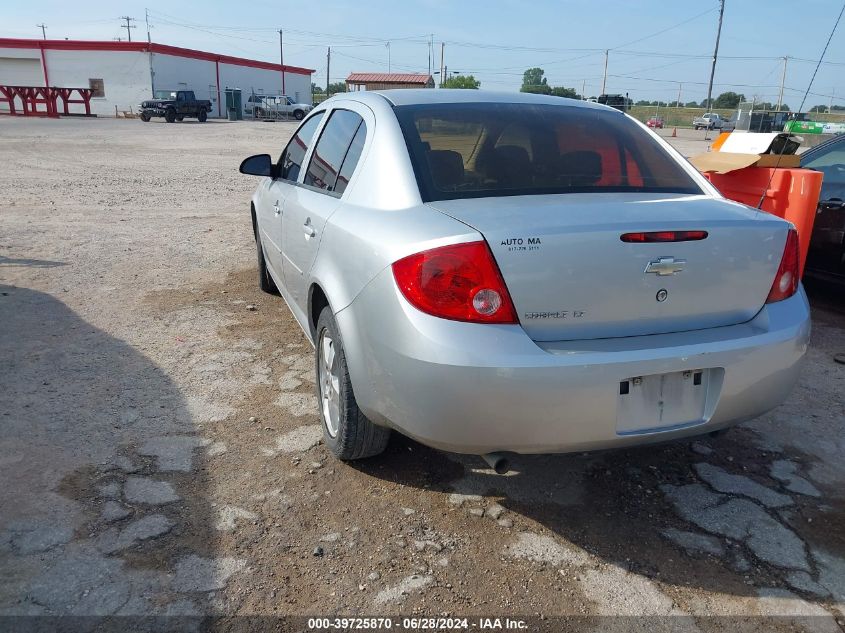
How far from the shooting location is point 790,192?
5137mm

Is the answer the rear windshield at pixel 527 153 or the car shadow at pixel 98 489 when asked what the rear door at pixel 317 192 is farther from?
the car shadow at pixel 98 489

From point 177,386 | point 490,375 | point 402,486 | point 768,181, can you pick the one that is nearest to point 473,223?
point 490,375

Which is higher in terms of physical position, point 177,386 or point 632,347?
point 632,347

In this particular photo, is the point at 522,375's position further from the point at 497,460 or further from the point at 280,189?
the point at 280,189

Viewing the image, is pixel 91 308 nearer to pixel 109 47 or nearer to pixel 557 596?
pixel 557 596

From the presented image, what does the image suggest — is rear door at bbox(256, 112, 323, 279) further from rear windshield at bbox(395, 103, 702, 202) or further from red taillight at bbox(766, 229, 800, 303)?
red taillight at bbox(766, 229, 800, 303)

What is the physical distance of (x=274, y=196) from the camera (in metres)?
4.47

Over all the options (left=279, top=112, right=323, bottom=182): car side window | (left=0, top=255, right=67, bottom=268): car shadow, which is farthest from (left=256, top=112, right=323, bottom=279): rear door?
(left=0, top=255, right=67, bottom=268): car shadow

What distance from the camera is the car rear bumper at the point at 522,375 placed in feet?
7.39

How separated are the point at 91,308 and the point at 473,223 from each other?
4044 millimetres

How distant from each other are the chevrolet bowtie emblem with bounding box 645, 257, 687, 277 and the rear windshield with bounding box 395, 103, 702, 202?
586 mm

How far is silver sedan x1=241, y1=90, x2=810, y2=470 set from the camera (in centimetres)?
229

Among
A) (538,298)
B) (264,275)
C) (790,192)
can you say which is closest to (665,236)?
(538,298)

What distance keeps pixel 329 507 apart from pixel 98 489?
1.01m
